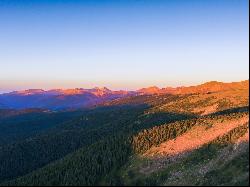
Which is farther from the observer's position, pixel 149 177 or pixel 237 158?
pixel 149 177

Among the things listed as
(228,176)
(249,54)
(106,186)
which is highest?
(249,54)

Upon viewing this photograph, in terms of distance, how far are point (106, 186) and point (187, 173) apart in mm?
39033

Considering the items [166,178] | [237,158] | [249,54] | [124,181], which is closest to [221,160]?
[237,158]

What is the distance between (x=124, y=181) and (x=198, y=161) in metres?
34.9

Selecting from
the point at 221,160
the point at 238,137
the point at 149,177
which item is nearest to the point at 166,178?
the point at 149,177

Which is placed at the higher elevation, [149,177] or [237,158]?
[237,158]

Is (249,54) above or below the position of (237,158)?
above

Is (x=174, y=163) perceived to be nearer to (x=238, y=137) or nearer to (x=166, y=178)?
(x=166, y=178)

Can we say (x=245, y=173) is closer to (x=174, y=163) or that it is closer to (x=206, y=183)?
(x=206, y=183)

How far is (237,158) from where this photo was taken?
171m

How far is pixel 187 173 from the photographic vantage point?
182m

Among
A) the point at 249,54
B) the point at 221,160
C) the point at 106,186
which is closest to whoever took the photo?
the point at 249,54

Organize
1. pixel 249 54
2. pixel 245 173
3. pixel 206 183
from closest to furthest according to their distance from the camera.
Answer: pixel 249 54, pixel 245 173, pixel 206 183

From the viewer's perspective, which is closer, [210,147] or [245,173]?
[245,173]
